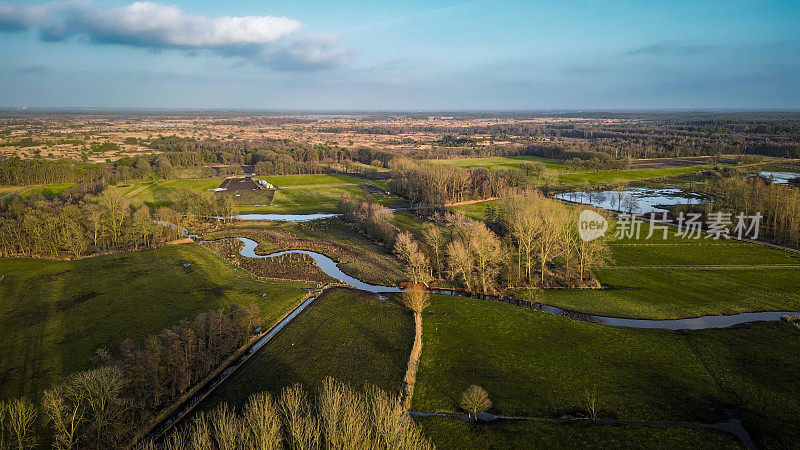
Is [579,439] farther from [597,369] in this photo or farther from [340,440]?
[340,440]

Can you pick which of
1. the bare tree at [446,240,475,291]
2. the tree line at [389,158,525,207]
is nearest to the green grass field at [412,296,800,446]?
the bare tree at [446,240,475,291]

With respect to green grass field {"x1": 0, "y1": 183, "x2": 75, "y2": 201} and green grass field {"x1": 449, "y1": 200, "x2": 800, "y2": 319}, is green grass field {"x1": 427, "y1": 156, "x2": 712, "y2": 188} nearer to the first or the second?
green grass field {"x1": 449, "y1": 200, "x2": 800, "y2": 319}

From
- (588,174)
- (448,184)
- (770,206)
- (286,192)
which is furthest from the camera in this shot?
(588,174)

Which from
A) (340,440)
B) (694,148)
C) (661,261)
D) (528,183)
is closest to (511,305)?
(661,261)

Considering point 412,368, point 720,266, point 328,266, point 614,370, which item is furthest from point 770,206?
point 328,266

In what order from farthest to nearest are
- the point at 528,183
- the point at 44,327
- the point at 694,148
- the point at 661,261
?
the point at 694,148 → the point at 528,183 → the point at 661,261 → the point at 44,327

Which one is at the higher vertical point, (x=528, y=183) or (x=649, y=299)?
(x=528, y=183)

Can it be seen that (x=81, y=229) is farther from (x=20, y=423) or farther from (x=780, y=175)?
(x=780, y=175)

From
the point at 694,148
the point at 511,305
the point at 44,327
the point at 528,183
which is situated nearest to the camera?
the point at 44,327
